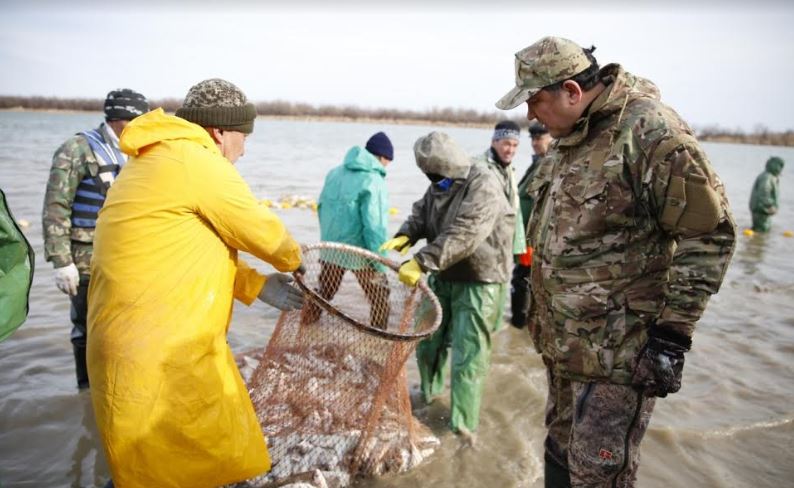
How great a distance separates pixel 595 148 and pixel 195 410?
5.94 ft

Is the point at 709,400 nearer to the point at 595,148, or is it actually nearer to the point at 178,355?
the point at 595,148

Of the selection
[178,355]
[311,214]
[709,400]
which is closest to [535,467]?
[709,400]

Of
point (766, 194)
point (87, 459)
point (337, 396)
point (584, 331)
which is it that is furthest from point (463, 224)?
point (766, 194)

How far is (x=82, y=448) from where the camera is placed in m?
3.52

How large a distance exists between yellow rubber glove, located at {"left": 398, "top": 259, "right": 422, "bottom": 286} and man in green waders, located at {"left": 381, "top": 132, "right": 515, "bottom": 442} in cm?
14

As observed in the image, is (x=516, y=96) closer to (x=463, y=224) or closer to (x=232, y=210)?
(x=232, y=210)

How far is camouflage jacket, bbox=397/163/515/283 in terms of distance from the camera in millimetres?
3424

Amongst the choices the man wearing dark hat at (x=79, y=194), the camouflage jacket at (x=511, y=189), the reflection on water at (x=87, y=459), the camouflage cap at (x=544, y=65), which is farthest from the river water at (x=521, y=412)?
the camouflage cap at (x=544, y=65)

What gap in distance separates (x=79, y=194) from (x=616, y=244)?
11.6ft

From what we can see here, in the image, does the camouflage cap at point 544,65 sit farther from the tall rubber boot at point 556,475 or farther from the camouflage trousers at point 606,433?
the tall rubber boot at point 556,475

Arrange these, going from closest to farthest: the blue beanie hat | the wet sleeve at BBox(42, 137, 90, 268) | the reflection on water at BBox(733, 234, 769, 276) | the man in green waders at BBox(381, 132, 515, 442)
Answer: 1. the man in green waders at BBox(381, 132, 515, 442)
2. the wet sleeve at BBox(42, 137, 90, 268)
3. the blue beanie hat
4. the reflection on water at BBox(733, 234, 769, 276)

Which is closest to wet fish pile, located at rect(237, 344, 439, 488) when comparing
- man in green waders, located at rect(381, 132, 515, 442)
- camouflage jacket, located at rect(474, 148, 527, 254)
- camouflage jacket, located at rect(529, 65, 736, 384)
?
man in green waders, located at rect(381, 132, 515, 442)

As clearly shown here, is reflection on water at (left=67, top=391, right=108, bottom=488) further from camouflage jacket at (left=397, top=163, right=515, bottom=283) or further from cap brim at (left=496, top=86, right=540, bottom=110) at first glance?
cap brim at (left=496, top=86, right=540, bottom=110)

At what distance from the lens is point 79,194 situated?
380 centimetres
